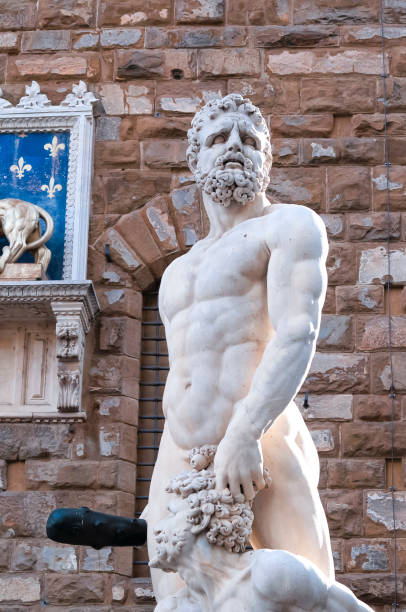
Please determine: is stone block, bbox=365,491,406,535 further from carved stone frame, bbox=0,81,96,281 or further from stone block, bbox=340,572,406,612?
carved stone frame, bbox=0,81,96,281

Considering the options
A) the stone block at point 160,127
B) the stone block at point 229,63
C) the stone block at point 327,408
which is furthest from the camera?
the stone block at point 229,63

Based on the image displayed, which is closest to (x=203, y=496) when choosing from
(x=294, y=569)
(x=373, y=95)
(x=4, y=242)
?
(x=294, y=569)

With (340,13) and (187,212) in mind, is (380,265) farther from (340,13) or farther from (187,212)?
(340,13)

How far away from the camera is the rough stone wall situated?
21.5 ft

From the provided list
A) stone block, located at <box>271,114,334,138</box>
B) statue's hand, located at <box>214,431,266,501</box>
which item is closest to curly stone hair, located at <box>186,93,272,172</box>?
statue's hand, located at <box>214,431,266,501</box>

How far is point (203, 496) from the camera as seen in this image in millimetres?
3904

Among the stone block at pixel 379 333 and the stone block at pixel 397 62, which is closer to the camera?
the stone block at pixel 379 333

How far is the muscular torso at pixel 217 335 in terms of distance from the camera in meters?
4.14

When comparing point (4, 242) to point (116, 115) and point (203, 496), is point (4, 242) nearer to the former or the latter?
point (116, 115)

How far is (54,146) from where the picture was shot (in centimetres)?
749

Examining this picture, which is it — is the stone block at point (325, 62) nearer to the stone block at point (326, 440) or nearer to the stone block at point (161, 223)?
the stone block at point (161, 223)

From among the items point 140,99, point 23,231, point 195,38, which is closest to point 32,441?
point 23,231

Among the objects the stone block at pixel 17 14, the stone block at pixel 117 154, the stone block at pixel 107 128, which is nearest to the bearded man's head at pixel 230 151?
the stone block at pixel 117 154

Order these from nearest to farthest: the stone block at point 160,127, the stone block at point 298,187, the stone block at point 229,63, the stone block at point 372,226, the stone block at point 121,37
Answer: the stone block at point 372,226
the stone block at point 298,187
the stone block at point 160,127
the stone block at point 229,63
the stone block at point 121,37
